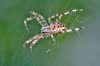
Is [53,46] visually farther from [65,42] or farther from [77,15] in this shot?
[77,15]

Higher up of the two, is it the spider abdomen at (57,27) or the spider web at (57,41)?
the spider web at (57,41)

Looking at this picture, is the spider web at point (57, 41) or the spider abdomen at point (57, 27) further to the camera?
the spider web at point (57, 41)

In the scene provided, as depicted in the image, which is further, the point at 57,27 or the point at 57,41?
the point at 57,41

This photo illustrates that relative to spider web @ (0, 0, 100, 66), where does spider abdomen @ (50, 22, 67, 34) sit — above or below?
below

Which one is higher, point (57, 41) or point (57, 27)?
point (57, 41)
